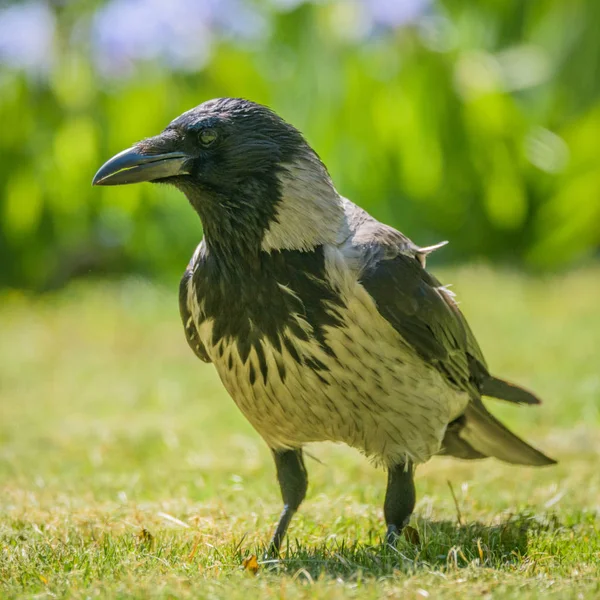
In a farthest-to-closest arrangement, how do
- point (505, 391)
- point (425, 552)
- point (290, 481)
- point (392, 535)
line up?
1. point (505, 391)
2. point (290, 481)
3. point (392, 535)
4. point (425, 552)

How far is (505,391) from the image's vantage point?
13.6 ft

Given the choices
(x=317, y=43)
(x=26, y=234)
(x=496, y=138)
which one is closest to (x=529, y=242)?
(x=496, y=138)

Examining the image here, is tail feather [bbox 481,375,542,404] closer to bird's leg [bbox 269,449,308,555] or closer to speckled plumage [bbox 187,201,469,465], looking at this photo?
speckled plumage [bbox 187,201,469,465]

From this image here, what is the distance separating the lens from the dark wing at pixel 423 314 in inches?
135

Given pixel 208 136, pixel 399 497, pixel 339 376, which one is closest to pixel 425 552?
pixel 399 497

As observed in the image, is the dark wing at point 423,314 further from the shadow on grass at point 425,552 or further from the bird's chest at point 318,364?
the shadow on grass at point 425,552

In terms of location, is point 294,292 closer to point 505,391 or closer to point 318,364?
point 318,364

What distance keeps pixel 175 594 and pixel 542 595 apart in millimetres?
989

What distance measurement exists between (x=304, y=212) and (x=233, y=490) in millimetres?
1509

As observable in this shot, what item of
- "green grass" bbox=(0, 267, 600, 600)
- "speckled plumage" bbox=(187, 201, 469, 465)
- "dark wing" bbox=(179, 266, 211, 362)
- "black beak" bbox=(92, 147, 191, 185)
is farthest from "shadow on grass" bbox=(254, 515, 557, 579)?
"black beak" bbox=(92, 147, 191, 185)

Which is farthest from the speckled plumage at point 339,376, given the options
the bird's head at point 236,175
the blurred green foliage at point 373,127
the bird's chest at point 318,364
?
the blurred green foliage at point 373,127

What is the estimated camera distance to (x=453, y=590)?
2.79 m

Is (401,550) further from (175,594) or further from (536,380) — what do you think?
(536,380)

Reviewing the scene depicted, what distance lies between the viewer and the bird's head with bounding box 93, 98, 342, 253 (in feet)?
11.3
